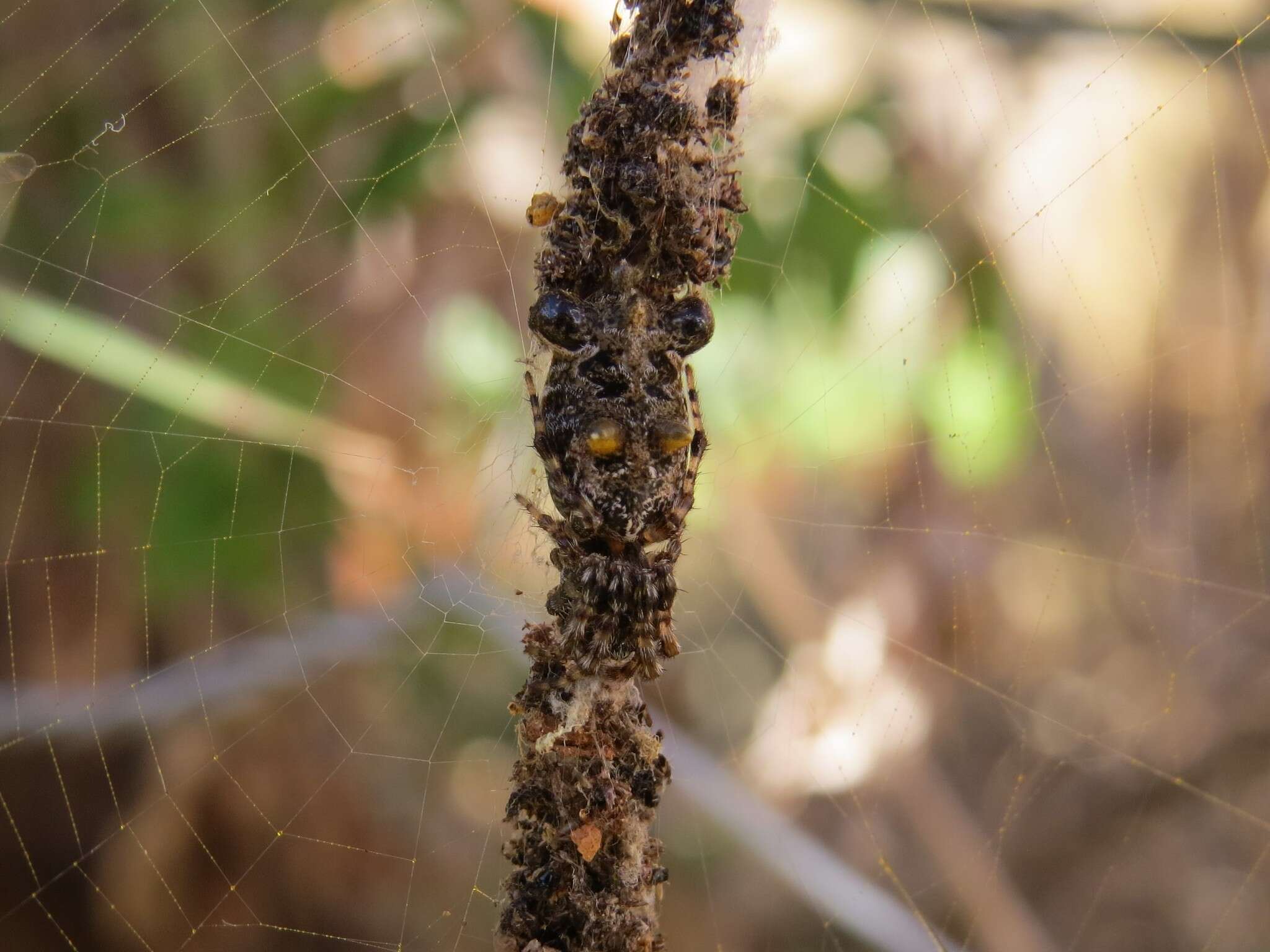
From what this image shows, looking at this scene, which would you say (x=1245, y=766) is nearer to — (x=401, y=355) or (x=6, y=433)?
(x=401, y=355)

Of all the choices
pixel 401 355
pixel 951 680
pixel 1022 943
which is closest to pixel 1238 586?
pixel 951 680

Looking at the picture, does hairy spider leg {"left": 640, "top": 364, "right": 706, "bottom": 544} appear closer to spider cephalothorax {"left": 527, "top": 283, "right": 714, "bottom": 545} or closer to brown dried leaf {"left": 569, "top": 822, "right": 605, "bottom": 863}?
spider cephalothorax {"left": 527, "top": 283, "right": 714, "bottom": 545}

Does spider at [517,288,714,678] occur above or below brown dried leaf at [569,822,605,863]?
above

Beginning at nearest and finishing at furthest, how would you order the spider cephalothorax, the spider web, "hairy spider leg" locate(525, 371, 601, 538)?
the spider cephalothorax < "hairy spider leg" locate(525, 371, 601, 538) < the spider web

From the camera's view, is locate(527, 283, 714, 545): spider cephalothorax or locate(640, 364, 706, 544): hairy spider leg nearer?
locate(527, 283, 714, 545): spider cephalothorax

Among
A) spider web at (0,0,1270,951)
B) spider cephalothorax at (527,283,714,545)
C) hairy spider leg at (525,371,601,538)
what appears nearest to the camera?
spider cephalothorax at (527,283,714,545)

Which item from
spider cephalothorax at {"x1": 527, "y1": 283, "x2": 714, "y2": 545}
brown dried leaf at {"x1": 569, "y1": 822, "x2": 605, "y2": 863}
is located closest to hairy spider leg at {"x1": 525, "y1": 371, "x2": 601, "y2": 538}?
spider cephalothorax at {"x1": 527, "y1": 283, "x2": 714, "y2": 545}

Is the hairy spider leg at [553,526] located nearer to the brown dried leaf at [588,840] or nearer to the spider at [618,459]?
the spider at [618,459]
